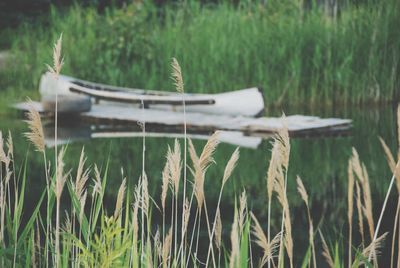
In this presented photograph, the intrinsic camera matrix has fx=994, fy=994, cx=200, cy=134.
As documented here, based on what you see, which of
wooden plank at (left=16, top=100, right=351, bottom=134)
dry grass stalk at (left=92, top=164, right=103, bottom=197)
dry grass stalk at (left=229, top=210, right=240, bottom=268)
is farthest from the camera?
wooden plank at (left=16, top=100, right=351, bottom=134)

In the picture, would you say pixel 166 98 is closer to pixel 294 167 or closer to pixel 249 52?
pixel 249 52

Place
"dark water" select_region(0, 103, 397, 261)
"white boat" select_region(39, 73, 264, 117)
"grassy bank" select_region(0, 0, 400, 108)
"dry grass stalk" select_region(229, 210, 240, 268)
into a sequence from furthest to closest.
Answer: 1. "grassy bank" select_region(0, 0, 400, 108)
2. "white boat" select_region(39, 73, 264, 117)
3. "dark water" select_region(0, 103, 397, 261)
4. "dry grass stalk" select_region(229, 210, 240, 268)

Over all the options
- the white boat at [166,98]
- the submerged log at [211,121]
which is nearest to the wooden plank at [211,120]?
the submerged log at [211,121]

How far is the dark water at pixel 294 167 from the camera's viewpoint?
6.74 m

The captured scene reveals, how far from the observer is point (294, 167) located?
27.6ft

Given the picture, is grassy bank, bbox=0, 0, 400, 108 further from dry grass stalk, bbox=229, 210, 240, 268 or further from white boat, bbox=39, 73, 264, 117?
dry grass stalk, bbox=229, 210, 240, 268

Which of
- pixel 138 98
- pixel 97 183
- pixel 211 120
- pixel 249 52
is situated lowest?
pixel 97 183

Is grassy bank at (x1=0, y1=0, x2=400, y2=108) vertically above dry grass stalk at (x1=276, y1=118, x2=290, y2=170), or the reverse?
grassy bank at (x1=0, y1=0, x2=400, y2=108)

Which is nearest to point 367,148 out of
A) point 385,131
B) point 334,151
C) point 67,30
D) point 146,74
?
point 334,151

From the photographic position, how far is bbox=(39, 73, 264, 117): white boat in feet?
35.9

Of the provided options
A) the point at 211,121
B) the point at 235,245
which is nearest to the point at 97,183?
the point at 235,245

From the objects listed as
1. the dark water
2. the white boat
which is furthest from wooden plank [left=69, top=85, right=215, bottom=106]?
the dark water

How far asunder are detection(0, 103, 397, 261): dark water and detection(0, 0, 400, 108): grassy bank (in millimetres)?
732

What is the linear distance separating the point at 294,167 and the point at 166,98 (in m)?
3.08
